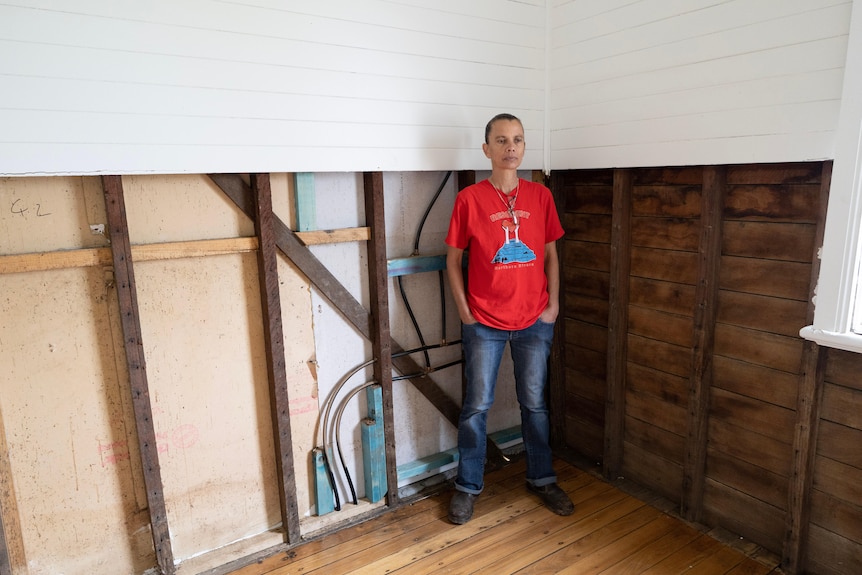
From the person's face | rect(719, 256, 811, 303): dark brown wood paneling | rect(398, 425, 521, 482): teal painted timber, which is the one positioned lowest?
rect(398, 425, 521, 482): teal painted timber

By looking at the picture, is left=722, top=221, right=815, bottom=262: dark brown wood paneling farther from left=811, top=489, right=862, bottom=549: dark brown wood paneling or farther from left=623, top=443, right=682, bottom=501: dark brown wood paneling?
left=623, top=443, right=682, bottom=501: dark brown wood paneling

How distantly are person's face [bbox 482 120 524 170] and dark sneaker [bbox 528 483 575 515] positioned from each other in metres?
1.54

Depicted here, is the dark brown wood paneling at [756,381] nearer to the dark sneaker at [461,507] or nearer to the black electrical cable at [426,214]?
the dark sneaker at [461,507]

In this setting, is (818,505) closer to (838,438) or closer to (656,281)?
(838,438)

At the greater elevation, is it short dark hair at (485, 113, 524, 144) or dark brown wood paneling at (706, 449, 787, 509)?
short dark hair at (485, 113, 524, 144)

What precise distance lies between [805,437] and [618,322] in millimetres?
920

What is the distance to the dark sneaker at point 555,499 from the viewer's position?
8.57 ft

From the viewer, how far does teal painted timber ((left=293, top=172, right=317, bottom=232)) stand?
7.73ft

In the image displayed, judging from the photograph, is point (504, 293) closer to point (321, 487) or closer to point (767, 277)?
point (767, 277)

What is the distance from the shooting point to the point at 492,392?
2639 mm

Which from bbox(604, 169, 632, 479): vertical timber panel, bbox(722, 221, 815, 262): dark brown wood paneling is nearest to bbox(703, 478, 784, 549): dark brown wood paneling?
bbox(604, 169, 632, 479): vertical timber panel

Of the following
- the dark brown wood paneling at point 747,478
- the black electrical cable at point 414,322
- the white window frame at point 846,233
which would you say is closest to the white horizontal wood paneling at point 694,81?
the white window frame at point 846,233

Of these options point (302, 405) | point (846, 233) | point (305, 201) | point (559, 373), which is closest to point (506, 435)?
point (559, 373)

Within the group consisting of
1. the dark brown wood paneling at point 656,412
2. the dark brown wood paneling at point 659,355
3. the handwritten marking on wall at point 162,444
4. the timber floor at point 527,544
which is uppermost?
the dark brown wood paneling at point 659,355
